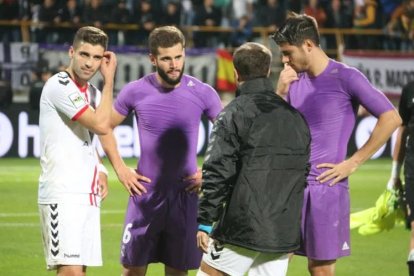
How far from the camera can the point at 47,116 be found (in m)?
6.73

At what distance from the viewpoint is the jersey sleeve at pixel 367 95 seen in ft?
22.4

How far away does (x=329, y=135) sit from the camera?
6.95 metres

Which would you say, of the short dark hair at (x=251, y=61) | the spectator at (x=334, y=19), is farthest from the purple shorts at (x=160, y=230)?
the spectator at (x=334, y=19)

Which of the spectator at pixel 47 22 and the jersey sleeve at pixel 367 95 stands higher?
the jersey sleeve at pixel 367 95

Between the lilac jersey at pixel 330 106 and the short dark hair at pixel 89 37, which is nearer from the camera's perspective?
the short dark hair at pixel 89 37

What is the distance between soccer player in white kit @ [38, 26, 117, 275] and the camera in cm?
666

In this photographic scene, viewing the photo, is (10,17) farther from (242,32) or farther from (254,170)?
(254,170)

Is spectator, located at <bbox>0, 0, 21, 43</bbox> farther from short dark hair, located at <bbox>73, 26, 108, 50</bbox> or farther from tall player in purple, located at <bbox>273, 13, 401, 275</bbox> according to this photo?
tall player in purple, located at <bbox>273, 13, 401, 275</bbox>

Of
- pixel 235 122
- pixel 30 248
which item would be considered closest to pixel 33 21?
pixel 30 248

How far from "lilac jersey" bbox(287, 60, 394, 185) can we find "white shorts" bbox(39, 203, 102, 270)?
159 centimetres

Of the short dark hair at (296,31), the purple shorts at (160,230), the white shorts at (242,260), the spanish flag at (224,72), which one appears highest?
the short dark hair at (296,31)

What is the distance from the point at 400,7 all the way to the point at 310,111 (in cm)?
1817

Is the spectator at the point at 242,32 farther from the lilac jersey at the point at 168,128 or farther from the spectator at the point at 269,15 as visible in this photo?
the lilac jersey at the point at 168,128

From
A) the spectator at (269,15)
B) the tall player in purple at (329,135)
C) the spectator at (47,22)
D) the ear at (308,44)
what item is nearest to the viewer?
the ear at (308,44)
